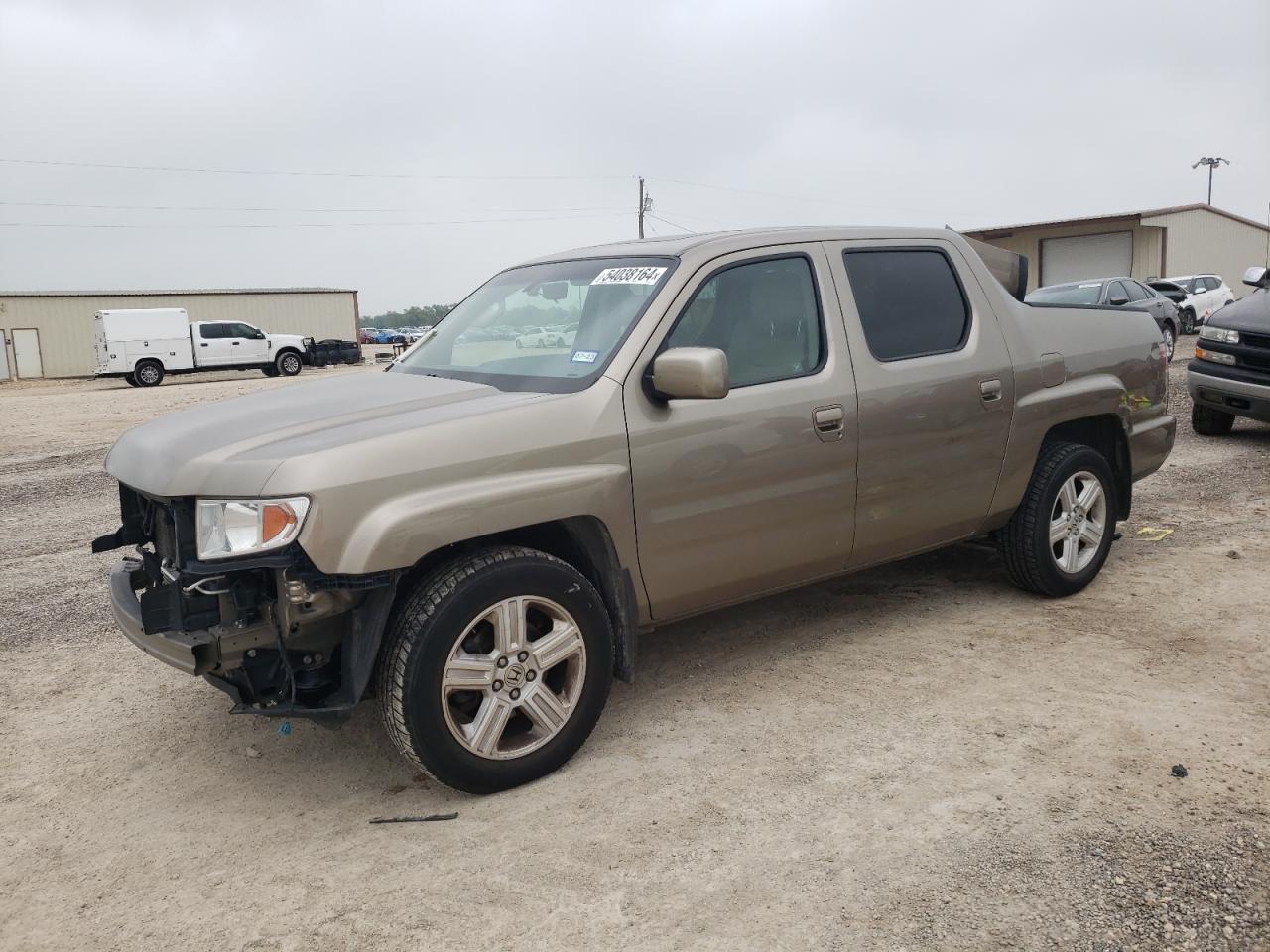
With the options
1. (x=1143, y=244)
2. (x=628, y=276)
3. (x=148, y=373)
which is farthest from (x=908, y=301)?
(x=1143, y=244)

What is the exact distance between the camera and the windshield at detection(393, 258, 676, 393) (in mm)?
3705

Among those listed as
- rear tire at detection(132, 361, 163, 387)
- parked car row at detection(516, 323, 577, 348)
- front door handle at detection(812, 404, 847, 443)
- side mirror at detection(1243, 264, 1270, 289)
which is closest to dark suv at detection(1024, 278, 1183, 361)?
side mirror at detection(1243, 264, 1270, 289)

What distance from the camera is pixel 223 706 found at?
4219 millimetres

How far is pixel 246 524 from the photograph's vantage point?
2.98 meters

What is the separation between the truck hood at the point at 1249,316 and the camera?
29.3 ft

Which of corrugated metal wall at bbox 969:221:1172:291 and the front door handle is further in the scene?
corrugated metal wall at bbox 969:221:1172:291

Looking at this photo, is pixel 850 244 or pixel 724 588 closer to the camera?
pixel 724 588

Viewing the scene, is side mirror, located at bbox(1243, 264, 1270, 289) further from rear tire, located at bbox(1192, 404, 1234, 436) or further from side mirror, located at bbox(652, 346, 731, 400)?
side mirror, located at bbox(652, 346, 731, 400)

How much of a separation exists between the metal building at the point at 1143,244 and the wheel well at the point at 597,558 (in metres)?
37.0

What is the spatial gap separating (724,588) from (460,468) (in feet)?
3.94

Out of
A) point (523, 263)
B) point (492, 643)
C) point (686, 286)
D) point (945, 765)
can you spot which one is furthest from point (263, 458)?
point (945, 765)

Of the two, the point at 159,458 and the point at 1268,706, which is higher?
the point at 159,458

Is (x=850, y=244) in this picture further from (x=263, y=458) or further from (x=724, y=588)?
(x=263, y=458)

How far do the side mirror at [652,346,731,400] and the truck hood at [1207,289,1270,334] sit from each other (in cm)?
755
